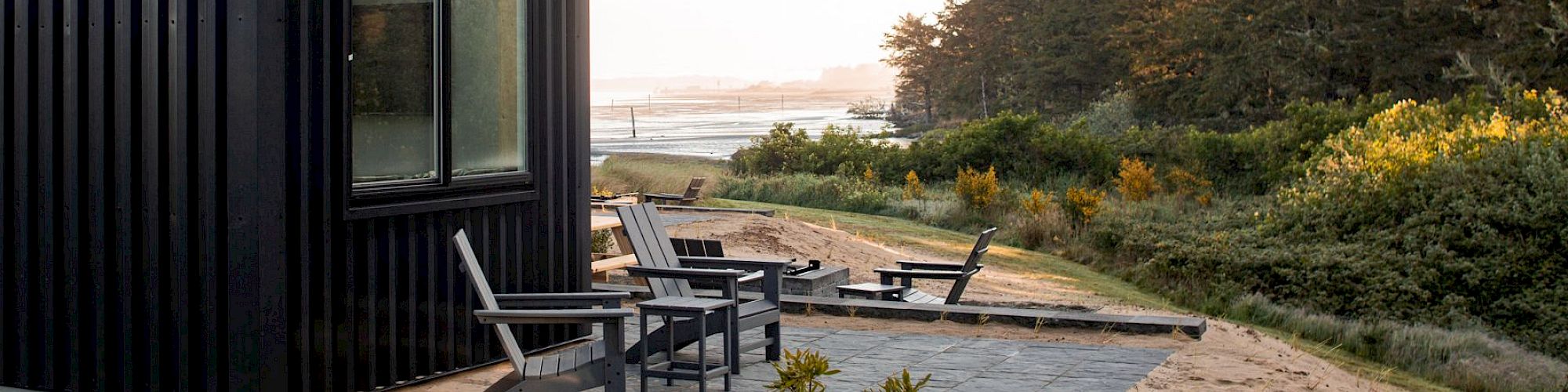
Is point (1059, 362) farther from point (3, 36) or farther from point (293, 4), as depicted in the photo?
point (3, 36)

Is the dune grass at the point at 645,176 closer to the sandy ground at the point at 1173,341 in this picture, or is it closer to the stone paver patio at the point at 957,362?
the sandy ground at the point at 1173,341

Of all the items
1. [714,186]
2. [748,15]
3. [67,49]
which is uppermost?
[748,15]

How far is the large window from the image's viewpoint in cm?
570

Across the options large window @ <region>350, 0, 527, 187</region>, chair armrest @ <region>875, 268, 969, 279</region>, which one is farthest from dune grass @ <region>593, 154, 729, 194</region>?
large window @ <region>350, 0, 527, 187</region>

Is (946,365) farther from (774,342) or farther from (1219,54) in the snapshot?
(1219,54)

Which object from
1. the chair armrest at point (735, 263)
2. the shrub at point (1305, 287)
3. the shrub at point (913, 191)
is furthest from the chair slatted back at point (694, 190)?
the chair armrest at point (735, 263)

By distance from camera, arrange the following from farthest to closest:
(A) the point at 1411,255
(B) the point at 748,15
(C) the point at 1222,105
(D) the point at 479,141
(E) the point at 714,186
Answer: (B) the point at 748,15, (C) the point at 1222,105, (E) the point at 714,186, (A) the point at 1411,255, (D) the point at 479,141

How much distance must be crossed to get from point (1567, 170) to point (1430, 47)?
18878mm

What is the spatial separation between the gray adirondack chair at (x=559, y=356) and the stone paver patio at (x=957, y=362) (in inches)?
39.6

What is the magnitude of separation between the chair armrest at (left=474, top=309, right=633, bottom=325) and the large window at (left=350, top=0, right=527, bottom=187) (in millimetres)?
1092

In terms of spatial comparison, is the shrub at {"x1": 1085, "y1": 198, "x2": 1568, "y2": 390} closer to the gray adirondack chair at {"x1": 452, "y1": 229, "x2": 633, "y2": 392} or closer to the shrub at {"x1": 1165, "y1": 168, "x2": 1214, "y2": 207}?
the shrub at {"x1": 1165, "y1": 168, "x2": 1214, "y2": 207}

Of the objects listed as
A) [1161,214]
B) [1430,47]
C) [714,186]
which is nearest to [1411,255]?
[1161,214]

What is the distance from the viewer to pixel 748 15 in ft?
148

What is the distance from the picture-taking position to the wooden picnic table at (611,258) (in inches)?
400
